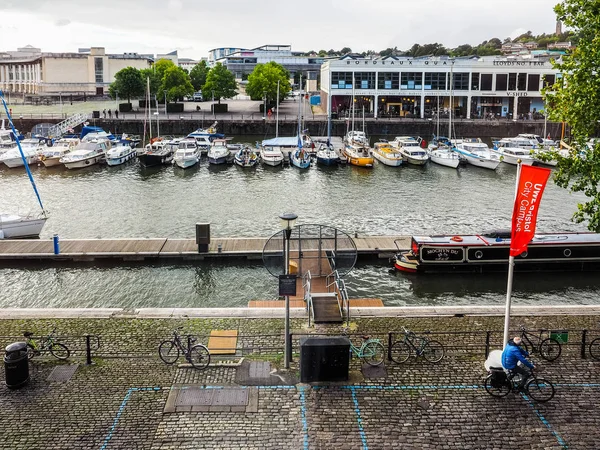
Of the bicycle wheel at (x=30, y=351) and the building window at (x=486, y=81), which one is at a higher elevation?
the building window at (x=486, y=81)

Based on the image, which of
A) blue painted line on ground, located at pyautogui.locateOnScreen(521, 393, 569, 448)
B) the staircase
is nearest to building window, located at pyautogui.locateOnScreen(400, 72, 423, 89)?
the staircase

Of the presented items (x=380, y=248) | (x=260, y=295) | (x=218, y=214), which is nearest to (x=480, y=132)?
(x=218, y=214)

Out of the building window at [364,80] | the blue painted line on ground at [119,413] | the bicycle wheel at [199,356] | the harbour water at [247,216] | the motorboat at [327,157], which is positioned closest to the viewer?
the blue painted line on ground at [119,413]

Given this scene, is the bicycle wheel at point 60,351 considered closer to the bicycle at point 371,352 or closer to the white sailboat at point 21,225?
the bicycle at point 371,352

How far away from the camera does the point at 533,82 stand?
3529 inches

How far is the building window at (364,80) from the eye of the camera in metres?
88.2

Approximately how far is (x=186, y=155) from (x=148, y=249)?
94.7ft

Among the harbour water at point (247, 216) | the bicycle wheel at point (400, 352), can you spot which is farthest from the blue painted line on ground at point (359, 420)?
the harbour water at point (247, 216)

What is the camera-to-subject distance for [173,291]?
1005 inches

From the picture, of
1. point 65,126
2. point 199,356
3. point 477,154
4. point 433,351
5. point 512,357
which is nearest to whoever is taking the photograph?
point 512,357

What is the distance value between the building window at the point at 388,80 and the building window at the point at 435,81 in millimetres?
3943

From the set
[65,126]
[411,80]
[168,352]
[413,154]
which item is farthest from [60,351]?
[411,80]

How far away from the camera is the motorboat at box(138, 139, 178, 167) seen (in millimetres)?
56875

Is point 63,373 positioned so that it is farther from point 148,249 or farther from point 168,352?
point 148,249
